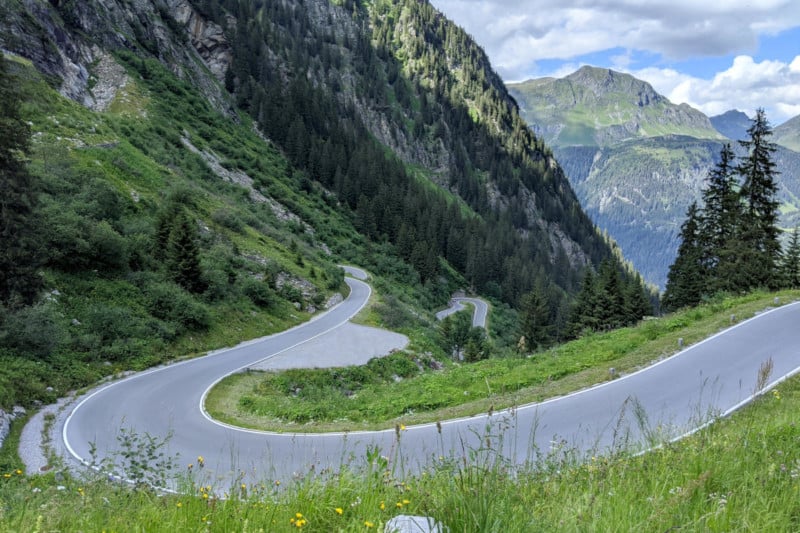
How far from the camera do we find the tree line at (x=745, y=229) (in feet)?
98.4

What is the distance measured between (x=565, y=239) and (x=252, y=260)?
158 metres

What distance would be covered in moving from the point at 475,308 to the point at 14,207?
74.8 meters

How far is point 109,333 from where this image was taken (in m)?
21.0

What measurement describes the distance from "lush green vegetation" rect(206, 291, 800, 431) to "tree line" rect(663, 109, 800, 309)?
37.7 feet

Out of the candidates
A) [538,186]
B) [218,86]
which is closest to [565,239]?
[538,186]

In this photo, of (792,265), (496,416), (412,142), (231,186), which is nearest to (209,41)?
(231,186)

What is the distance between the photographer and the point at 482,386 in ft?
46.8

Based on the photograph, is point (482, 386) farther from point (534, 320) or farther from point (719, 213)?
point (534, 320)

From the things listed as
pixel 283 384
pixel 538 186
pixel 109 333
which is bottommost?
pixel 283 384

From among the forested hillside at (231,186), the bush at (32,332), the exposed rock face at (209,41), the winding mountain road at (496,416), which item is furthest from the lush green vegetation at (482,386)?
the exposed rock face at (209,41)

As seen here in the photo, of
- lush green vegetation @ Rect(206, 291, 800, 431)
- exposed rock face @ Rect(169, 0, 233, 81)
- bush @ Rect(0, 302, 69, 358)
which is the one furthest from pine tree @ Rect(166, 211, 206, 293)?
exposed rock face @ Rect(169, 0, 233, 81)

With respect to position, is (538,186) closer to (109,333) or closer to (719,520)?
(109,333)

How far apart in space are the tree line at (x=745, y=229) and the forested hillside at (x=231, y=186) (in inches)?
424

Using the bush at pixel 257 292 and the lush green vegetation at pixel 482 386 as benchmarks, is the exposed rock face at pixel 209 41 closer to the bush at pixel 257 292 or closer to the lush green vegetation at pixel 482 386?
the bush at pixel 257 292
